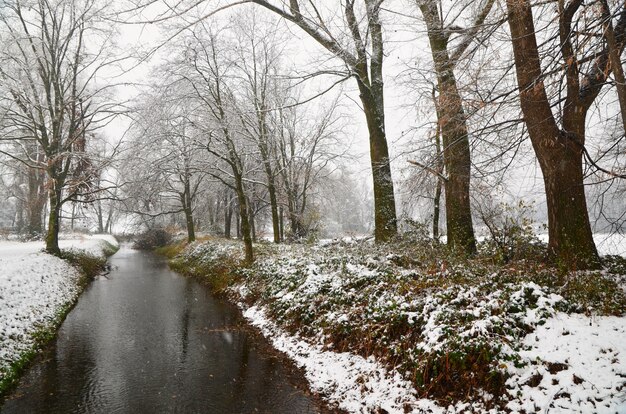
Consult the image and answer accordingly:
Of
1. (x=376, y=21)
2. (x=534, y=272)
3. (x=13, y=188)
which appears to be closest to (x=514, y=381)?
(x=534, y=272)

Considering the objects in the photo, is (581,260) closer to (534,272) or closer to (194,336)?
(534,272)

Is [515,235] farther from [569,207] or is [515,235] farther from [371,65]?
[371,65]

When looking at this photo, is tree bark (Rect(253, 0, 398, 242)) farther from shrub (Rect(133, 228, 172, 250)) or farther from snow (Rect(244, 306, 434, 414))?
shrub (Rect(133, 228, 172, 250))

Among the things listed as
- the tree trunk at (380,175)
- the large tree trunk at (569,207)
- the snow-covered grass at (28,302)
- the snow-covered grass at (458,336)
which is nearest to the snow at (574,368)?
the snow-covered grass at (458,336)

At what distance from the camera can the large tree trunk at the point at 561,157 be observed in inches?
239

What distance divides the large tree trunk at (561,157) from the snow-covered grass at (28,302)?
948 cm

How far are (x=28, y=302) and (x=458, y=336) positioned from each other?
9.61m

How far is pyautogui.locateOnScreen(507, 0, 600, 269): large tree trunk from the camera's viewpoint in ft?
19.9

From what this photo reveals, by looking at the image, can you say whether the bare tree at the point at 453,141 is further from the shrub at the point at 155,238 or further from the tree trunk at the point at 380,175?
the shrub at the point at 155,238

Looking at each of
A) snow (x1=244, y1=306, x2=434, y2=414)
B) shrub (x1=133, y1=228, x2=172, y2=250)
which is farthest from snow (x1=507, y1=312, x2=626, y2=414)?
shrub (x1=133, y1=228, x2=172, y2=250)

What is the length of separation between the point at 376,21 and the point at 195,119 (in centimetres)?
782

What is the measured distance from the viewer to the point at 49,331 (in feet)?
26.9

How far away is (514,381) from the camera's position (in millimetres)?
4098

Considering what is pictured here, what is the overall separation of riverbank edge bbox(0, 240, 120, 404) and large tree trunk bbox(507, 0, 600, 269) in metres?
9.24
